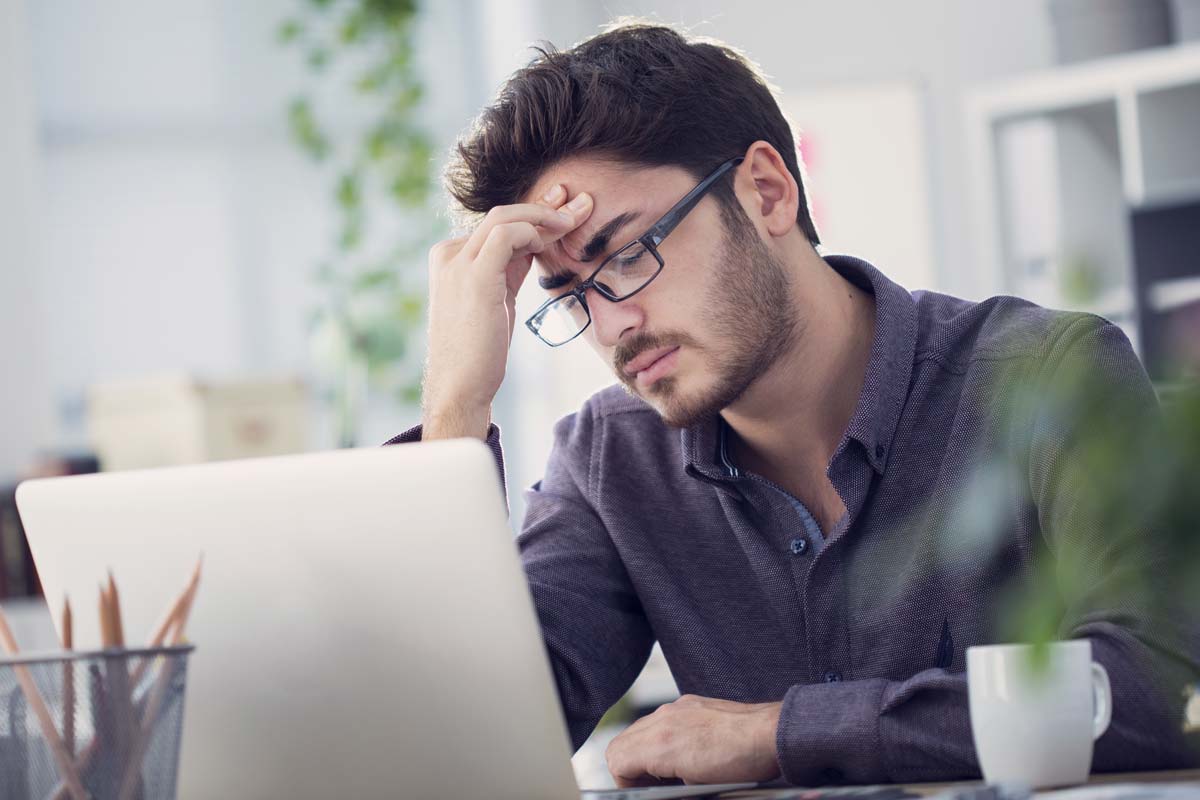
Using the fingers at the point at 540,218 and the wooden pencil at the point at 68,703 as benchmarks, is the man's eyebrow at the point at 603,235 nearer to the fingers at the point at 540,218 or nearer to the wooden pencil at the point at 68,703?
the fingers at the point at 540,218

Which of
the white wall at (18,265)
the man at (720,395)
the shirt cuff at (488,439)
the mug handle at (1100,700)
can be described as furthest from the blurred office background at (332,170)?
the mug handle at (1100,700)

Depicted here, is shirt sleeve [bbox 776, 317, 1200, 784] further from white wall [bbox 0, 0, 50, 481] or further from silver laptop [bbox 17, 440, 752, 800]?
white wall [bbox 0, 0, 50, 481]

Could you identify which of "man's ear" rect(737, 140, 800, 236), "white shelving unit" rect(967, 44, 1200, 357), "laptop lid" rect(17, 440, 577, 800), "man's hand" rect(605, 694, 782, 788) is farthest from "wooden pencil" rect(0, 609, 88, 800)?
"white shelving unit" rect(967, 44, 1200, 357)

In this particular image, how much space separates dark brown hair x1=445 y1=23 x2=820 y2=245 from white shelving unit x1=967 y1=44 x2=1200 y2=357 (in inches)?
77.1

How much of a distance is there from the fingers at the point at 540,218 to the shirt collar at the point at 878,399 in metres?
0.25

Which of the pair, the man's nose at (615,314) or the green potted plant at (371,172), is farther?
the green potted plant at (371,172)

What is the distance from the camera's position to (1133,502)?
36 cm

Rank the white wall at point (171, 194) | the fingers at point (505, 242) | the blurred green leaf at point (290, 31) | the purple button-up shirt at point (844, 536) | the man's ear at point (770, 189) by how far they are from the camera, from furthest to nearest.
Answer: the blurred green leaf at point (290, 31) → the white wall at point (171, 194) → the man's ear at point (770, 189) → the fingers at point (505, 242) → the purple button-up shirt at point (844, 536)

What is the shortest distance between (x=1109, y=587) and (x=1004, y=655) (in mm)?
216

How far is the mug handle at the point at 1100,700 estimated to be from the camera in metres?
0.90

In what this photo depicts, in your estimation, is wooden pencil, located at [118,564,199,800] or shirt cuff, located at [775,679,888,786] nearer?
wooden pencil, located at [118,564,199,800]

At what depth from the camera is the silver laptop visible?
2.85 feet

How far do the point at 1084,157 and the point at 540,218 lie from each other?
2593 millimetres

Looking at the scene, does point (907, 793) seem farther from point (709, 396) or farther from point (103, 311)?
point (103, 311)
